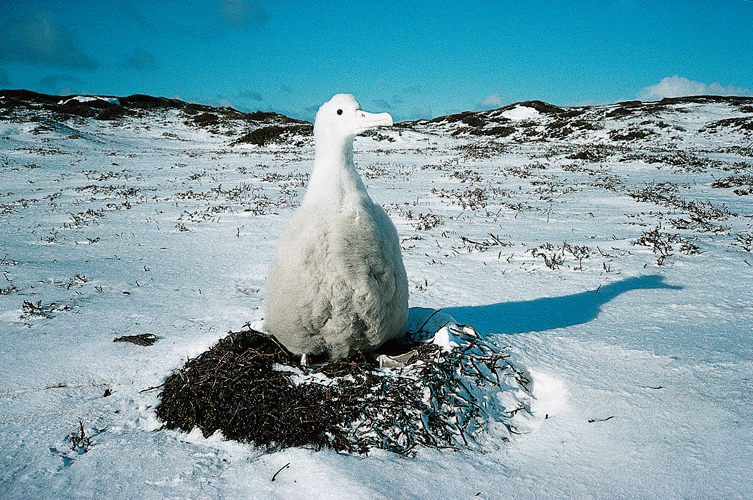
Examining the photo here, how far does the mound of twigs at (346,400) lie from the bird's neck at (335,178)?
118 cm

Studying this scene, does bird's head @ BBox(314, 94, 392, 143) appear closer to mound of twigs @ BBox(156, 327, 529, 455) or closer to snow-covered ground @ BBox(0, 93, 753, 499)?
mound of twigs @ BBox(156, 327, 529, 455)

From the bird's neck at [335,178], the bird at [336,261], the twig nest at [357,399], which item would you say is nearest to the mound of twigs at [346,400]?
the twig nest at [357,399]

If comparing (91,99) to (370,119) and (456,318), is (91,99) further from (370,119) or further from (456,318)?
(370,119)

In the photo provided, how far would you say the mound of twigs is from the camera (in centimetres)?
281

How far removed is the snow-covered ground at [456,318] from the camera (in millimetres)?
2539

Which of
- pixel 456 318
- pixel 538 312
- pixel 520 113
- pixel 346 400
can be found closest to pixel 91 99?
pixel 520 113

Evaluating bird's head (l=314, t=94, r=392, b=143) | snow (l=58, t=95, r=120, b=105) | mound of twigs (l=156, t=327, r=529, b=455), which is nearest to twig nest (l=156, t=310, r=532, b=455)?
mound of twigs (l=156, t=327, r=529, b=455)

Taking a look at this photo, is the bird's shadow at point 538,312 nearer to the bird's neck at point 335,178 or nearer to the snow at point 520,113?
the bird's neck at point 335,178

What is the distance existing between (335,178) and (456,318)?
7.49 feet

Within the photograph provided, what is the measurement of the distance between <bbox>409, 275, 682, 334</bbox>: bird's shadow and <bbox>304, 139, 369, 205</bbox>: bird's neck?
61.5 inches

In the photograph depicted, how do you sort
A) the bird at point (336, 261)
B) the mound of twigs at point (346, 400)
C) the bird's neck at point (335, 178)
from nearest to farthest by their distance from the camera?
1. the mound of twigs at point (346, 400)
2. the bird at point (336, 261)
3. the bird's neck at point (335, 178)

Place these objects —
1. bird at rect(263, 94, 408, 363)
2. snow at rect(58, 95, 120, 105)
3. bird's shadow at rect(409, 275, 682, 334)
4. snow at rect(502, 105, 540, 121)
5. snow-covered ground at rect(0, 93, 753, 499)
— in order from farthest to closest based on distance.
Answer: snow at rect(58, 95, 120, 105)
snow at rect(502, 105, 540, 121)
bird's shadow at rect(409, 275, 682, 334)
bird at rect(263, 94, 408, 363)
snow-covered ground at rect(0, 93, 753, 499)

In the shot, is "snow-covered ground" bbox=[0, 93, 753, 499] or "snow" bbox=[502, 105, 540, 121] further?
"snow" bbox=[502, 105, 540, 121]

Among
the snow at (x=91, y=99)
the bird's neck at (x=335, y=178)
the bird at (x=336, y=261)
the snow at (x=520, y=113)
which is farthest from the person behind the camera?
the snow at (x=91, y=99)
